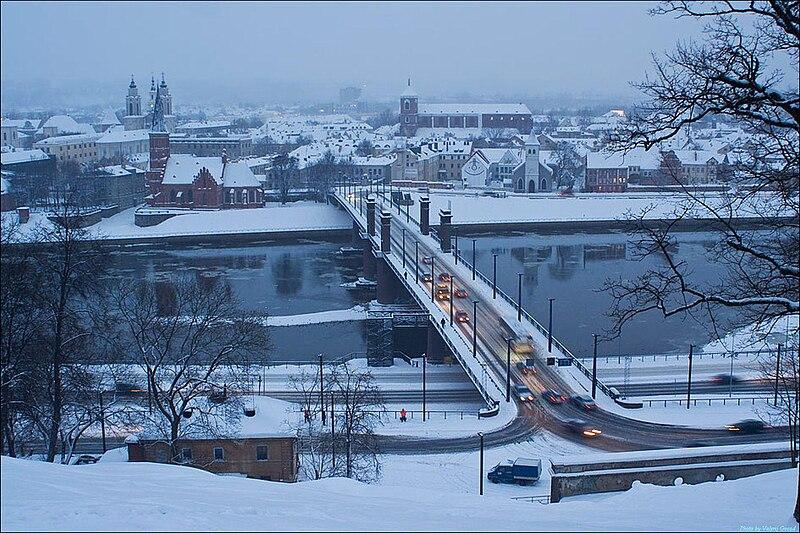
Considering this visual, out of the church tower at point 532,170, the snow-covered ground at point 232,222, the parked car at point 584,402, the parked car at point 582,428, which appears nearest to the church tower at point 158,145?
the snow-covered ground at point 232,222

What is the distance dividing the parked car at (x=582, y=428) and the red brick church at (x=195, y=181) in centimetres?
3636

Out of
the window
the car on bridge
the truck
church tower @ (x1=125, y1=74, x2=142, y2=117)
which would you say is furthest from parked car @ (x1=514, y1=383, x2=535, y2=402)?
church tower @ (x1=125, y1=74, x2=142, y2=117)

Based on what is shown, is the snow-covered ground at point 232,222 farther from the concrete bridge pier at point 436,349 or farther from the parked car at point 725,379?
the parked car at point 725,379

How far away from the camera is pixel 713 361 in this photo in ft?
64.2

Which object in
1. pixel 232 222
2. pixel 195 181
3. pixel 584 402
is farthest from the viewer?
pixel 195 181

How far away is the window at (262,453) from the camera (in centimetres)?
1131

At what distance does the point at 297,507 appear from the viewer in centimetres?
465

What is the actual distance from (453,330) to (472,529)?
15.3 metres

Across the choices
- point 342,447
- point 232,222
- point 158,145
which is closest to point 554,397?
point 342,447

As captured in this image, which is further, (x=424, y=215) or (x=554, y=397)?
(x=424, y=215)

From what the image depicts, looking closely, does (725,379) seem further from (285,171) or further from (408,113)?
(408,113)

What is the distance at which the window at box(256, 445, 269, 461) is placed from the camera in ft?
37.1

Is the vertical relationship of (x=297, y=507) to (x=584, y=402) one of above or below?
above

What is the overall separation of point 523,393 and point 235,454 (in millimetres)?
6098
